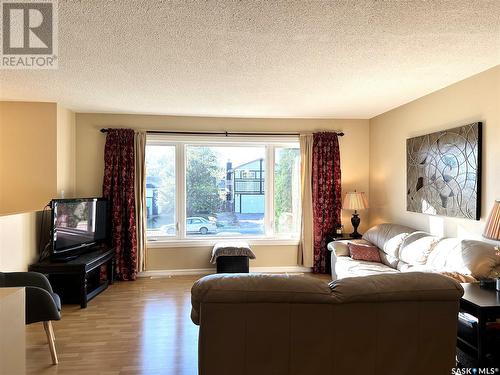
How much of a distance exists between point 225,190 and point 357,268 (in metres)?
2.46

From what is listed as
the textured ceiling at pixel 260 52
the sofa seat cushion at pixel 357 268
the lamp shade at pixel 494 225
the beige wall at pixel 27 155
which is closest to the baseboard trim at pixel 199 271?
the sofa seat cushion at pixel 357 268

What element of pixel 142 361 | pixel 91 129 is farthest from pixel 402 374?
pixel 91 129

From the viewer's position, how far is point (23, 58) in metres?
2.65

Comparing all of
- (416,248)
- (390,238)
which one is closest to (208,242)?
(390,238)

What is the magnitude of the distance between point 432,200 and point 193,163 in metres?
3.46

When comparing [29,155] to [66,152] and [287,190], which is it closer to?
[66,152]

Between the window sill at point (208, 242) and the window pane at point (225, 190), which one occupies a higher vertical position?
the window pane at point (225, 190)

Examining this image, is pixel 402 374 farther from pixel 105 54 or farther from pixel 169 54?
pixel 105 54

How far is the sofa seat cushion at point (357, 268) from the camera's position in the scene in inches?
133

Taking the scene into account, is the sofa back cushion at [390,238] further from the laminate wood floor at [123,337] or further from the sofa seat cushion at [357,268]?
the laminate wood floor at [123,337]

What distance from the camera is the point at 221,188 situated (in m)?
5.11

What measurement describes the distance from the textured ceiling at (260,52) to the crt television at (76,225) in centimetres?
138

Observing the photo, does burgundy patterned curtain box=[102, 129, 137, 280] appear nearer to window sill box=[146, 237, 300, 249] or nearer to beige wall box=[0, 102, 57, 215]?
window sill box=[146, 237, 300, 249]

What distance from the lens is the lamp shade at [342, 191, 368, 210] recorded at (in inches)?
185
